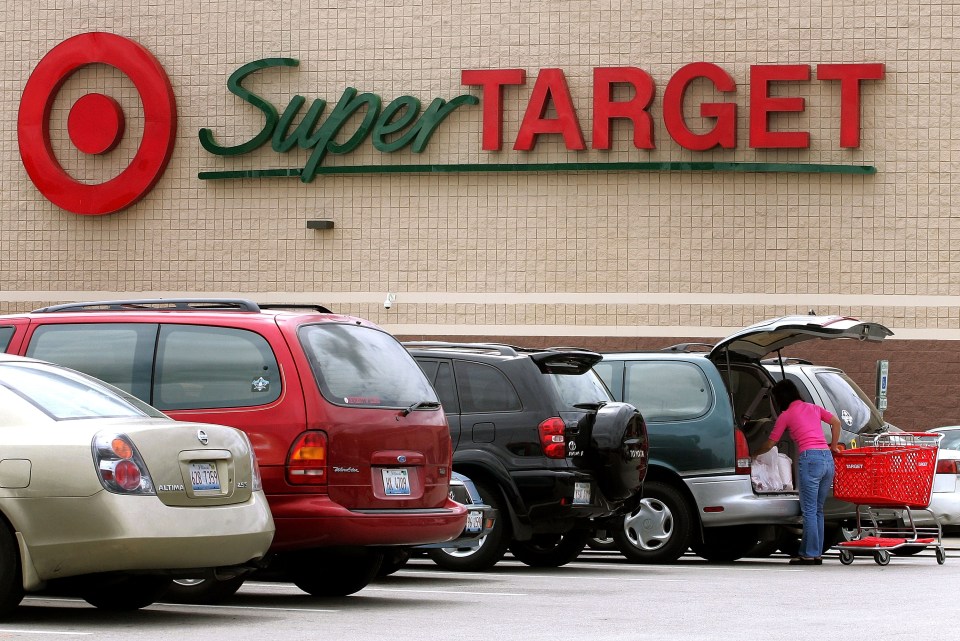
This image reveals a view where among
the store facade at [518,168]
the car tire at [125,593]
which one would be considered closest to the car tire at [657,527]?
the car tire at [125,593]

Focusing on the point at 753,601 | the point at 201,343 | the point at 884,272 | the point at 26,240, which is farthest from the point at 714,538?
the point at 26,240

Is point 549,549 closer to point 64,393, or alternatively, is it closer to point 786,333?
point 786,333

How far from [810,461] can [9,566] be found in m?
8.29

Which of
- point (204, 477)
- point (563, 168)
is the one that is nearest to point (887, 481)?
point (204, 477)

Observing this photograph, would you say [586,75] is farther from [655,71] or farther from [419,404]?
[419,404]

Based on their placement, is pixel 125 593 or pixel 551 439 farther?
pixel 551 439

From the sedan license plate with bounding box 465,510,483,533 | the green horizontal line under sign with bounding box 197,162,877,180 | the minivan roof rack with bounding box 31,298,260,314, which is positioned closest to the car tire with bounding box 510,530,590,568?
the sedan license plate with bounding box 465,510,483,533

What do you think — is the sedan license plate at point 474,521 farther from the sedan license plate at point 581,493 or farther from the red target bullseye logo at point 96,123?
the red target bullseye logo at point 96,123

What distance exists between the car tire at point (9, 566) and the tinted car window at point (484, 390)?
5.37m

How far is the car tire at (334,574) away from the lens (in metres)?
10.5

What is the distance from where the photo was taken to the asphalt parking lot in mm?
8516

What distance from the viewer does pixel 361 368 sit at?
10.1m

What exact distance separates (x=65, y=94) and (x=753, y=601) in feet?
68.8

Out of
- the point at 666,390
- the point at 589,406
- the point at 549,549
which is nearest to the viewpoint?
the point at 589,406
